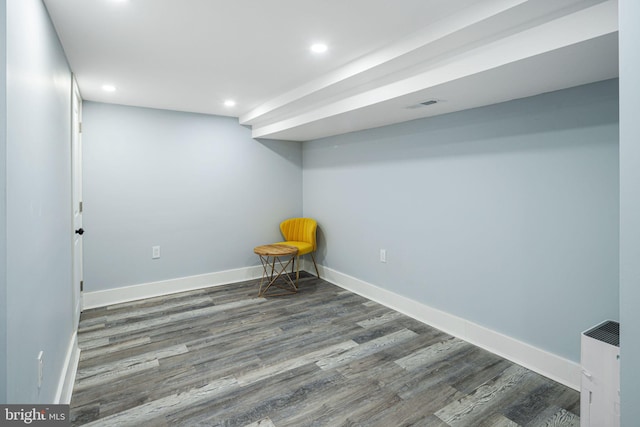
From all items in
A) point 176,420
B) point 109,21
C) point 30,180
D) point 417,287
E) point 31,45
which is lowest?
point 176,420

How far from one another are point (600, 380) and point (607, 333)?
0.26 meters

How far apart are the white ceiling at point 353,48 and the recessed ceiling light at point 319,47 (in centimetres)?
5

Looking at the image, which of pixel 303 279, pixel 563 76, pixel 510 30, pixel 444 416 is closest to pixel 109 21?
pixel 510 30

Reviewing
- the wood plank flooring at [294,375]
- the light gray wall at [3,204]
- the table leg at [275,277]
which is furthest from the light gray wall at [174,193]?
the light gray wall at [3,204]

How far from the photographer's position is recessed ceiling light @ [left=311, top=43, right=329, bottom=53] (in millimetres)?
2229

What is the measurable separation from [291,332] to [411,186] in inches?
70.8

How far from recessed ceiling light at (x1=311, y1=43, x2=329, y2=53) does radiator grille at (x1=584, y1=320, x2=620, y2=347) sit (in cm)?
226

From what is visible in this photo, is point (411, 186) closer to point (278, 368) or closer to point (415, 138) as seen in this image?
point (415, 138)

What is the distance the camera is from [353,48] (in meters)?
2.27

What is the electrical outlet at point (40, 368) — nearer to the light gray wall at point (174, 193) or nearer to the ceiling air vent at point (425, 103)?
the light gray wall at point (174, 193)

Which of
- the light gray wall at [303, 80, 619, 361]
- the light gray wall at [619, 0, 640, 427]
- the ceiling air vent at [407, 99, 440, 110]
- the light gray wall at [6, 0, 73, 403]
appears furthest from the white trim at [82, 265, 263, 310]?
the light gray wall at [619, 0, 640, 427]

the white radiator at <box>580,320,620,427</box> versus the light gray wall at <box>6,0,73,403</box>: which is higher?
the light gray wall at <box>6,0,73,403</box>

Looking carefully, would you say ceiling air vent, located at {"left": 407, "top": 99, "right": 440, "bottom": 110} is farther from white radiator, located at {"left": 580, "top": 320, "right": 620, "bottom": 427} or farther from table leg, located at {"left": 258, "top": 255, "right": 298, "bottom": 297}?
table leg, located at {"left": 258, "top": 255, "right": 298, "bottom": 297}

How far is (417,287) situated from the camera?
3.32 meters
